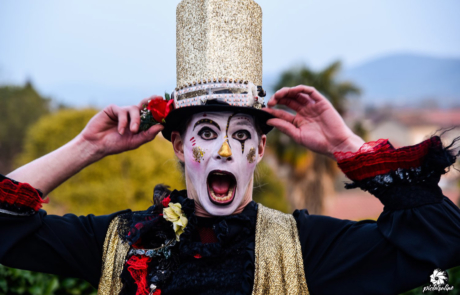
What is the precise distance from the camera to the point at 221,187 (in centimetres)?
254

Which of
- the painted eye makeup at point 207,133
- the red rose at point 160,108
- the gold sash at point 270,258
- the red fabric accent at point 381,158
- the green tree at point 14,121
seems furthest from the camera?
the green tree at point 14,121

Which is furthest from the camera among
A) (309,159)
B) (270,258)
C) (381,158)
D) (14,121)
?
(14,121)

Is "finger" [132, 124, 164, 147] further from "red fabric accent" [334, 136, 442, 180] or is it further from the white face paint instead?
"red fabric accent" [334, 136, 442, 180]

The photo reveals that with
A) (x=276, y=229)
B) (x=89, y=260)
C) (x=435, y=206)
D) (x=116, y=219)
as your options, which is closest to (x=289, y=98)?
(x=276, y=229)

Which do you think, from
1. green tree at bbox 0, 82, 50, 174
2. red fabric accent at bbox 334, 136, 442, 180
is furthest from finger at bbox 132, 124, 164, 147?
green tree at bbox 0, 82, 50, 174

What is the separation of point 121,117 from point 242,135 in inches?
28.4

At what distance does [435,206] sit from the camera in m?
2.17

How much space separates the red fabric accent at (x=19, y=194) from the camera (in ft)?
7.98

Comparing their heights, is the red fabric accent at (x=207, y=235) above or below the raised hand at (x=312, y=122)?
below

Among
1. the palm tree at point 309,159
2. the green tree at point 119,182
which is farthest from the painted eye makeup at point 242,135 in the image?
the palm tree at point 309,159

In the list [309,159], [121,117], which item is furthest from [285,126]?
[309,159]

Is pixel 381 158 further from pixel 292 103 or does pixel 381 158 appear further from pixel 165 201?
pixel 165 201

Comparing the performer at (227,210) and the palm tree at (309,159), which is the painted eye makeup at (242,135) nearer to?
the performer at (227,210)

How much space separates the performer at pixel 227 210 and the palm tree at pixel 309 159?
10951 millimetres
